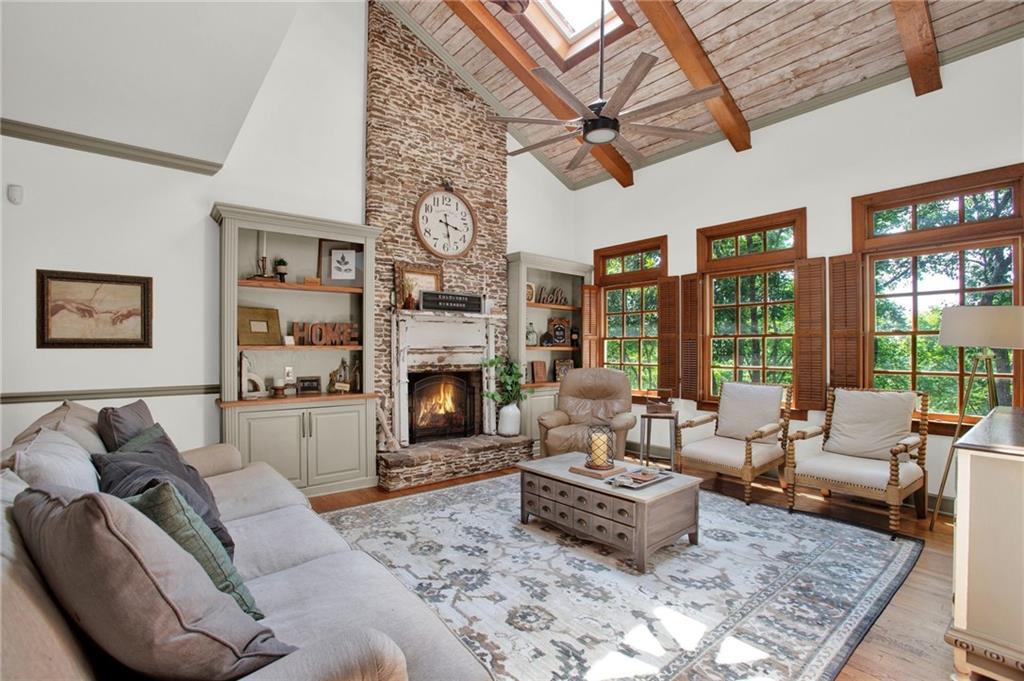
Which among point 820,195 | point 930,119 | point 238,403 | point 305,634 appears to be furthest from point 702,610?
point 930,119

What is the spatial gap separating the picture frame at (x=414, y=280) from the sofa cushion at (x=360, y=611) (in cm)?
352

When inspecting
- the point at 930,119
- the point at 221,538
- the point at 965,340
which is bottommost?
the point at 221,538

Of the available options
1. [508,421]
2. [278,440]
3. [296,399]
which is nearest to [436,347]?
[508,421]

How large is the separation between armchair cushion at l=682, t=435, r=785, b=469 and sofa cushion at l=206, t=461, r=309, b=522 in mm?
3247

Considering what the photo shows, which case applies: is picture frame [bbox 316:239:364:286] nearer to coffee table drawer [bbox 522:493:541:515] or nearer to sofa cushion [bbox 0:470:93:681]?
coffee table drawer [bbox 522:493:541:515]

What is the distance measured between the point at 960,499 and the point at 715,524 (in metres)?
1.81

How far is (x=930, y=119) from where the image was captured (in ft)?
13.1

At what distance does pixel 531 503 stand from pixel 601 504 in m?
0.67

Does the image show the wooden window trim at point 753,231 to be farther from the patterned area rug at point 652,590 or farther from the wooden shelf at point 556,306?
the patterned area rug at point 652,590

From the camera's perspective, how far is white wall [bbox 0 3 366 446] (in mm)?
3455

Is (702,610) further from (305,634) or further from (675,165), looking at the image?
(675,165)

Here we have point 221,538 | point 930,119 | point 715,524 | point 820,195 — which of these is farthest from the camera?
point 820,195

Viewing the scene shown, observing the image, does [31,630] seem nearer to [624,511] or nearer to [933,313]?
[624,511]

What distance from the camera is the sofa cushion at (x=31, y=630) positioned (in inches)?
31.3
